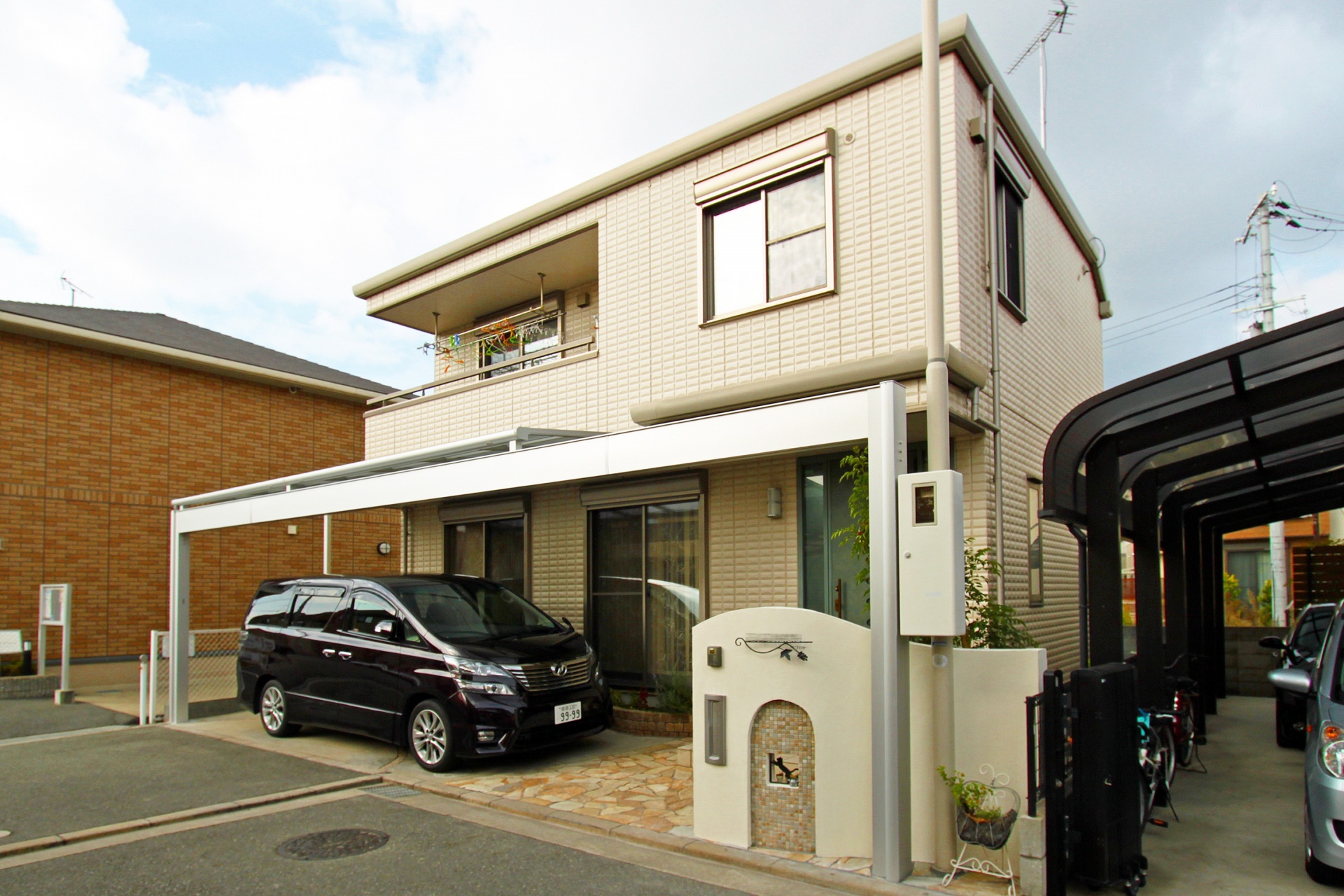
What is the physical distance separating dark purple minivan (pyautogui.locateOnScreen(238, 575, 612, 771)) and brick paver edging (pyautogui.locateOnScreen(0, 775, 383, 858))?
732 millimetres

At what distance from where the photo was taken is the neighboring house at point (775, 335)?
8.33 meters

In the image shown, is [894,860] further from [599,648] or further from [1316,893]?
[599,648]

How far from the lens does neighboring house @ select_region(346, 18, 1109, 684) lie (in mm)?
8328

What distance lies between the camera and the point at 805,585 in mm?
9086

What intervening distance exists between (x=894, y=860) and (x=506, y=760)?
461 centimetres

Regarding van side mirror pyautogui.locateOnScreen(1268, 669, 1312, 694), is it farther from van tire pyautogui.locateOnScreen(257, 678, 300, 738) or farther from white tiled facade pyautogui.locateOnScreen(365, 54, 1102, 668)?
van tire pyautogui.locateOnScreen(257, 678, 300, 738)

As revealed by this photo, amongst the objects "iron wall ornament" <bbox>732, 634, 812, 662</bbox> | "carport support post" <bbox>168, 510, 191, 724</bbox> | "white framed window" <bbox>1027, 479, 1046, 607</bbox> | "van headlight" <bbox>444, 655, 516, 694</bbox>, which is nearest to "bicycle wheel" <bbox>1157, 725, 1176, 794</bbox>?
"white framed window" <bbox>1027, 479, 1046, 607</bbox>

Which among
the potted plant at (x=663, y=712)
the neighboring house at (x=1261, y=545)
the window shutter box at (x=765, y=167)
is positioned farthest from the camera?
the neighboring house at (x=1261, y=545)

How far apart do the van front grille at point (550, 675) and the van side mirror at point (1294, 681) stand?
18.4ft

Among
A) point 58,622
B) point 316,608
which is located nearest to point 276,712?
point 316,608

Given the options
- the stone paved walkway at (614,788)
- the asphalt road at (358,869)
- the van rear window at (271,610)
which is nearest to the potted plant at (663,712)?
the stone paved walkway at (614,788)

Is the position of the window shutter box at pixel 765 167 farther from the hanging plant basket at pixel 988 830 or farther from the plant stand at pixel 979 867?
the plant stand at pixel 979 867

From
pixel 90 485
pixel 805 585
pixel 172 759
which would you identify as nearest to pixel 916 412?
pixel 805 585

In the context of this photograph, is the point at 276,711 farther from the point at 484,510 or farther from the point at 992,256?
the point at 992,256
